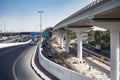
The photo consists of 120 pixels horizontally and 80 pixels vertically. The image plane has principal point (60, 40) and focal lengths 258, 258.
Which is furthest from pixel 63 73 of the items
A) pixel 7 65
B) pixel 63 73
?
pixel 7 65

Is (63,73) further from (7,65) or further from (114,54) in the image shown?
(7,65)

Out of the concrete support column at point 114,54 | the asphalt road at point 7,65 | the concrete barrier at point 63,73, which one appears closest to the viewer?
A: the concrete barrier at point 63,73

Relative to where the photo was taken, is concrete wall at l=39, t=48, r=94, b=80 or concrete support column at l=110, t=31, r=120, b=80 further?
concrete support column at l=110, t=31, r=120, b=80

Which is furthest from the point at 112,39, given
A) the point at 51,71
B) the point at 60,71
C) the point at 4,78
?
the point at 4,78

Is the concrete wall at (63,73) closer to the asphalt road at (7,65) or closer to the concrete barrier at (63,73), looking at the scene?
the concrete barrier at (63,73)

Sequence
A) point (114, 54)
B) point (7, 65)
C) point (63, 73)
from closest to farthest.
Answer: point (63, 73), point (114, 54), point (7, 65)

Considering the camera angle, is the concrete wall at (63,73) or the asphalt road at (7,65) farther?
the asphalt road at (7,65)

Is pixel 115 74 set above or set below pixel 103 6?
below

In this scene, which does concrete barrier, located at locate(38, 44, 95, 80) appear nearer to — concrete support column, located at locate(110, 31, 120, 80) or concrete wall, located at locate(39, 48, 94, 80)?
concrete wall, located at locate(39, 48, 94, 80)

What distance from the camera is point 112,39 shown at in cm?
2642

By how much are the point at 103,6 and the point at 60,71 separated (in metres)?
7.96

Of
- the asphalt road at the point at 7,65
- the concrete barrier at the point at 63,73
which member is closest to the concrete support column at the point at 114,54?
the concrete barrier at the point at 63,73

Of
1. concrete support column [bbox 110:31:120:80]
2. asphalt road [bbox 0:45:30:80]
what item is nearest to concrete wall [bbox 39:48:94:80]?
asphalt road [bbox 0:45:30:80]

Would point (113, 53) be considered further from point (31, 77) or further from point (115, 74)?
point (31, 77)
